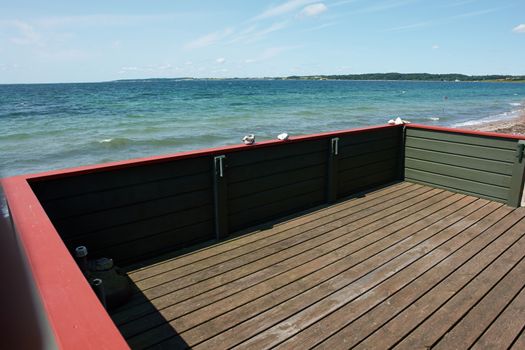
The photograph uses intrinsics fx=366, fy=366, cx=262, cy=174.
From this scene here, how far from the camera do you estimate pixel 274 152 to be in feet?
12.5

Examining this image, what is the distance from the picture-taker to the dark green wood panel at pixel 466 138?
437 cm

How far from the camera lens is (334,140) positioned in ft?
14.3

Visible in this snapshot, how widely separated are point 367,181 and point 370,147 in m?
0.47

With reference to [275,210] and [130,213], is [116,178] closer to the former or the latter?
[130,213]

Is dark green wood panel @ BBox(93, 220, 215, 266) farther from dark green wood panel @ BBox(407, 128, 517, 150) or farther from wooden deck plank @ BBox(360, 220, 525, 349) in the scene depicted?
dark green wood panel @ BBox(407, 128, 517, 150)

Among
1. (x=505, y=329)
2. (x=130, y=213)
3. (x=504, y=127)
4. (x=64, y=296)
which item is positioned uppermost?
(x=64, y=296)

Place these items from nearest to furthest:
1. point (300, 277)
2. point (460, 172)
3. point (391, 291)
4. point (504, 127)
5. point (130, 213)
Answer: point (391, 291) → point (300, 277) → point (130, 213) → point (460, 172) → point (504, 127)

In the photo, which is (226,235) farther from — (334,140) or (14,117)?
(14,117)

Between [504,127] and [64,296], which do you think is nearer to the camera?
[64,296]

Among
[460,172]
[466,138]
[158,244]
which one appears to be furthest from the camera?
[460,172]

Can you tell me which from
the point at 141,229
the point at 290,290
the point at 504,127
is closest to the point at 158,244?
the point at 141,229

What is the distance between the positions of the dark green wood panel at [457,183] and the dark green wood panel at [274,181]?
5.66ft

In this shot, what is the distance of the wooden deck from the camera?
217cm

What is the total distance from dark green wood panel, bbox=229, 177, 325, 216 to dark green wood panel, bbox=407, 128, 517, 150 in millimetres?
1805
